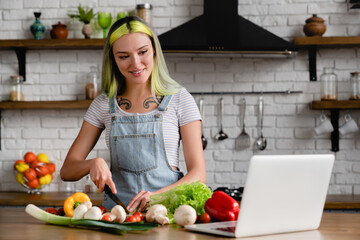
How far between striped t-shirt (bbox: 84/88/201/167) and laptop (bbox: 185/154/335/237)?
2.63 feet

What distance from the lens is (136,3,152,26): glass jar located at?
3766mm

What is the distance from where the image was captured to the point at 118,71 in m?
2.21

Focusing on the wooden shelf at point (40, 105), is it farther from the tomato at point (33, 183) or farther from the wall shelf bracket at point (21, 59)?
the tomato at point (33, 183)

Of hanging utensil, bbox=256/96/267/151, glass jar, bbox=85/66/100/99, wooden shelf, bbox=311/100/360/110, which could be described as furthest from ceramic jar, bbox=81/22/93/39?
wooden shelf, bbox=311/100/360/110

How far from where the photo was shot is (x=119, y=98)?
222 cm

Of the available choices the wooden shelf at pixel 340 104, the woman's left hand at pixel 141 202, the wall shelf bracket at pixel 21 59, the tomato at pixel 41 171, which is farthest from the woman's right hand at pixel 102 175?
the wall shelf bracket at pixel 21 59

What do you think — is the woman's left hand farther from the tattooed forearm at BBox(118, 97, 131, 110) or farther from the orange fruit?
the orange fruit

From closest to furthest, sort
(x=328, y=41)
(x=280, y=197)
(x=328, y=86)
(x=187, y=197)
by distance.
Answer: (x=280, y=197) → (x=187, y=197) → (x=328, y=41) → (x=328, y=86)

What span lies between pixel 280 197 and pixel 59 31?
9.36 ft

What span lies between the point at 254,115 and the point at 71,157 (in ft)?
6.66

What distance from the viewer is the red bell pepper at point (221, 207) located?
1443 mm

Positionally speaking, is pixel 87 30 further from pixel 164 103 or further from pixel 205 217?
pixel 205 217

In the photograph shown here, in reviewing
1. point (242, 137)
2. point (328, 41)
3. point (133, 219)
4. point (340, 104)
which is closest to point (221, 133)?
point (242, 137)

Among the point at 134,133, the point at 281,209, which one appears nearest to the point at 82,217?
the point at 281,209
